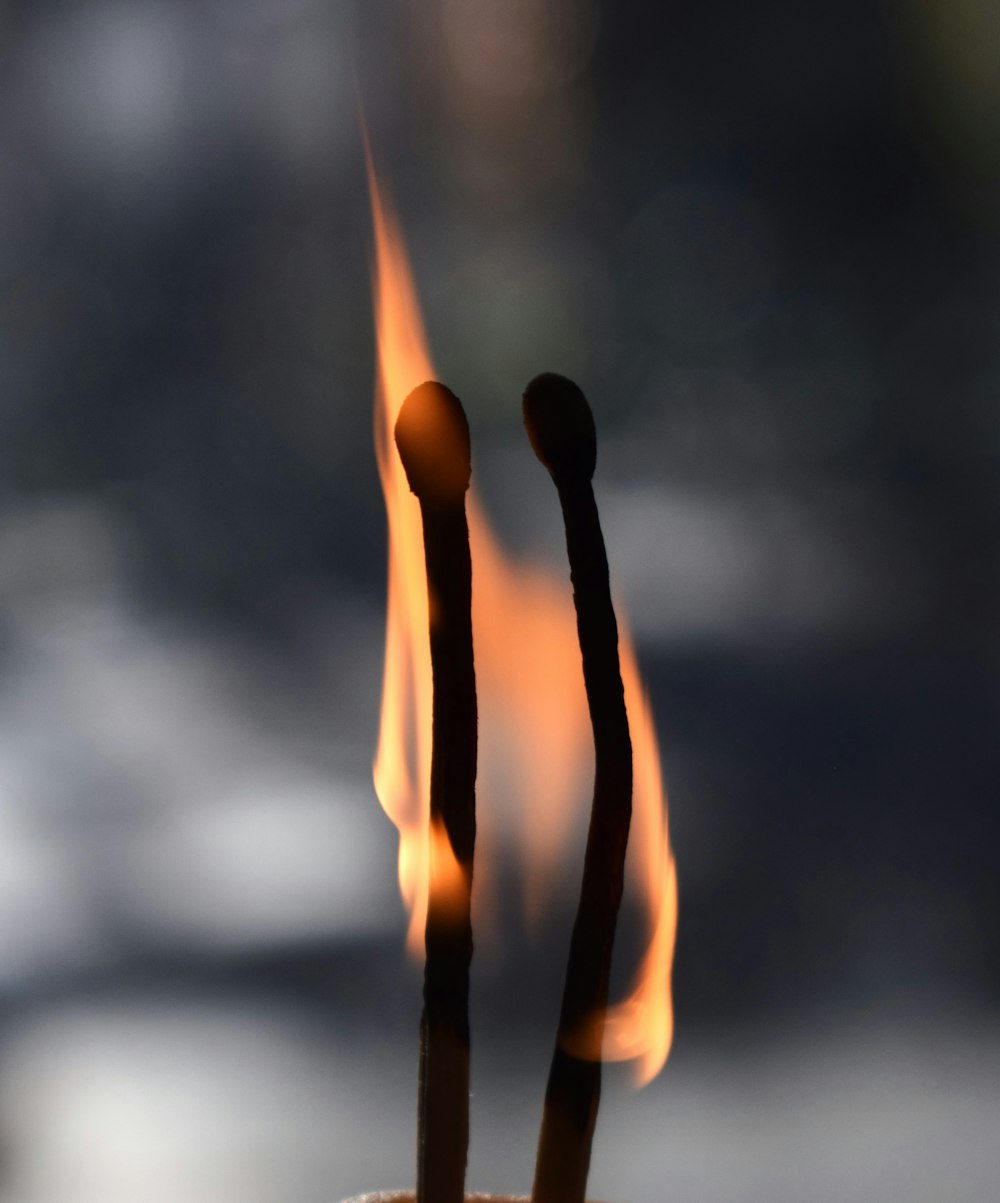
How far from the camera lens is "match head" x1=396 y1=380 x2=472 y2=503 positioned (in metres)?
0.21

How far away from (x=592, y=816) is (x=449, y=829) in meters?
0.03

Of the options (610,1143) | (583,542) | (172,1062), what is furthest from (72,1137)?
(583,542)

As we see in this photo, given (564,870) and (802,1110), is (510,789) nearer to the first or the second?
(564,870)

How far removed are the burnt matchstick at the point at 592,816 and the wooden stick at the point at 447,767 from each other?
0.6 inches

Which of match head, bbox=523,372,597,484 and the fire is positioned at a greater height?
match head, bbox=523,372,597,484

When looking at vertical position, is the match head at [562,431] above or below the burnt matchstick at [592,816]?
above

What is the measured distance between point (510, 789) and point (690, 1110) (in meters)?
Answer: 0.37

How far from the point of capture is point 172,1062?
590mm

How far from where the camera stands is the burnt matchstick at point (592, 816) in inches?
8.5

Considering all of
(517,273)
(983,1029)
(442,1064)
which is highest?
(517,273)

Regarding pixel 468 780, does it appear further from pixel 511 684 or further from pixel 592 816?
pixel 511 684

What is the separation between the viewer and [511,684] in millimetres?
357

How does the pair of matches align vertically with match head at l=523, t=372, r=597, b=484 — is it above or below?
below

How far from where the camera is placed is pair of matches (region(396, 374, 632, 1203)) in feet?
0.69
